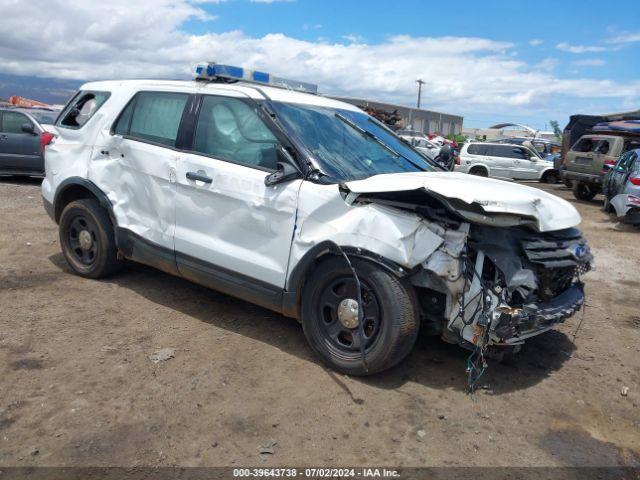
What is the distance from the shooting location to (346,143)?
4.25 m

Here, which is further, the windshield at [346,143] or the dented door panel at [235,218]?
the windshield at [346,143]

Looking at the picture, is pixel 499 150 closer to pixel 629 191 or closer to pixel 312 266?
pixel 629 191

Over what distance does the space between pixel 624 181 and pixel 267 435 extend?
9.26m

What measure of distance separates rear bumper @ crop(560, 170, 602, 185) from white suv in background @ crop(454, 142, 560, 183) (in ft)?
18.5

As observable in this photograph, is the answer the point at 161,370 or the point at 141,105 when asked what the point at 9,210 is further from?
the point at 161,370

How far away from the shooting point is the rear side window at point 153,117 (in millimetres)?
4531

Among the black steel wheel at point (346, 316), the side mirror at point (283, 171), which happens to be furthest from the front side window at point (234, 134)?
the black steel wheel at point (346, 316)

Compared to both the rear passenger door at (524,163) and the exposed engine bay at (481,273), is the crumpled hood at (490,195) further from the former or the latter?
the rear passenger door at (524,163)

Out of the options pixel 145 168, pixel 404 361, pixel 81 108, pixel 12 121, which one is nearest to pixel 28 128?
pixel 12 121

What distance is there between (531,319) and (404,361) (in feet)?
3.27

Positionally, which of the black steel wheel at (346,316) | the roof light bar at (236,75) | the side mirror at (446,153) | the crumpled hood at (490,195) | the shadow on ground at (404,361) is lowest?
the shadow on ground at (404,361)

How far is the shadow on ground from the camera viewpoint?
3.77 metres

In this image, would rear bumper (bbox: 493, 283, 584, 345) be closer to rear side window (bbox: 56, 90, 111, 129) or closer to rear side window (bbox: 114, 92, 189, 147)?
rear side window (bbox: 114, 92, 189, 147)

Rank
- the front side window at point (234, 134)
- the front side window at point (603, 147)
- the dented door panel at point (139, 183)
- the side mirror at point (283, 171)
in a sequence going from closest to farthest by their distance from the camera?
the side mirror at point (283, 171)
the front side window at point (234, 134)
the dented door panel at point (139, 183)
the front side window at point (603, 147)
